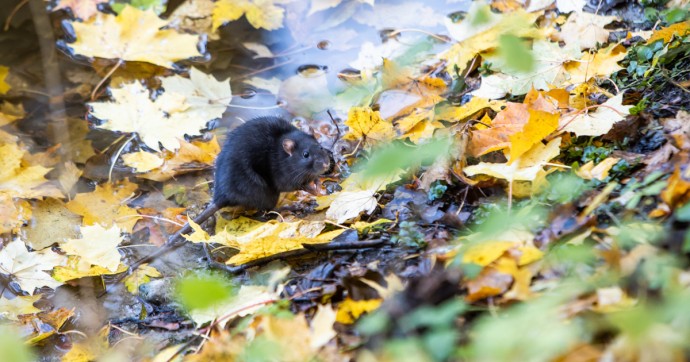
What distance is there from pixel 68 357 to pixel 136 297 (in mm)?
518

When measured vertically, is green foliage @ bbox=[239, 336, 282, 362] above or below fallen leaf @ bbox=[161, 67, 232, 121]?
above

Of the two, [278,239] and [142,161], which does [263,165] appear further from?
[278,239]

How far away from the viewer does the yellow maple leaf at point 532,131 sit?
296 cm

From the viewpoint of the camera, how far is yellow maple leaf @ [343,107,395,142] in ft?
13.0

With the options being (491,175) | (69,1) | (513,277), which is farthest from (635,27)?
(69,1)

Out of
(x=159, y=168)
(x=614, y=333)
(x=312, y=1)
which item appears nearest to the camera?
(x=614, y=333)

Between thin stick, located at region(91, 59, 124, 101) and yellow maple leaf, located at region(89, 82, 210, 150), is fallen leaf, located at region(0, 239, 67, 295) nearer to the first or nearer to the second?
yellow maple leaf, located at region(89, 82, 210, 150)

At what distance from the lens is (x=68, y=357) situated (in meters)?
2.97

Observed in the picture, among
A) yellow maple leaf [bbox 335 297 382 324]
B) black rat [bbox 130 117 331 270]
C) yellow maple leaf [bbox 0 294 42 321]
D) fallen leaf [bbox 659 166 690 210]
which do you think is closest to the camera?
fallen leaf [bbox 659 166 690 210]

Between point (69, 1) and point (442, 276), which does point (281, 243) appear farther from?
point (69, 1)

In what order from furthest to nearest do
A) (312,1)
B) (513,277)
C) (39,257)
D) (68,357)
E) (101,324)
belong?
(312,1), (39,257), (101,324), (68,357), (513,277)

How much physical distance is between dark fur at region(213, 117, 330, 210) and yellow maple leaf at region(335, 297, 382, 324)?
5.38 feet

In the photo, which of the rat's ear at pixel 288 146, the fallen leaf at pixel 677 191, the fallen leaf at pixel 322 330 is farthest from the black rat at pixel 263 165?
the fallen leaf at pixel 677 191

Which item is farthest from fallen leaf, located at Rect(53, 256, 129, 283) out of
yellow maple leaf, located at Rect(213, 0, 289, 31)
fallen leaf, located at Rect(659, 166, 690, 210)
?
yellow maple leaf, located at Rect(213, 0, 289, 31)
